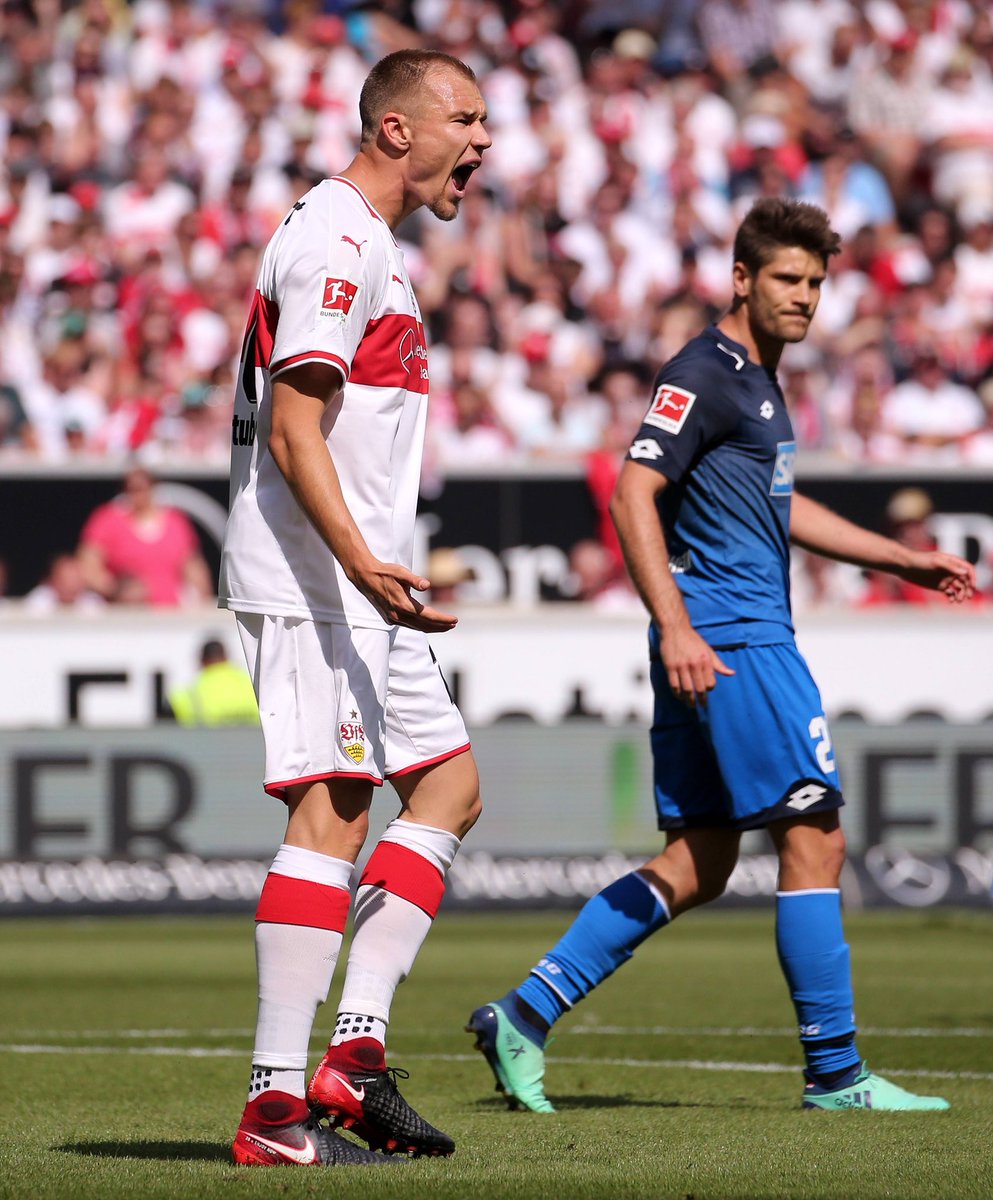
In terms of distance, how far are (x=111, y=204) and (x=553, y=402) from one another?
4169mm

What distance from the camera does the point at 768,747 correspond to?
5473mm

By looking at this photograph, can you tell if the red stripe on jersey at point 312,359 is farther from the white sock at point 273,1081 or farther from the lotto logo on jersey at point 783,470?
the lotto logo on jersey at point 783,470

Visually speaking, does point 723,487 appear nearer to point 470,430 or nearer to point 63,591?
point 63,591

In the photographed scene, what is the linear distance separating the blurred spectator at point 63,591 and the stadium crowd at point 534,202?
2.31 feet

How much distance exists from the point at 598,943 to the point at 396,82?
7.72 feet

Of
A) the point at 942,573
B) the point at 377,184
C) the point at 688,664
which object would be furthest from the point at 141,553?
the point at 377,184

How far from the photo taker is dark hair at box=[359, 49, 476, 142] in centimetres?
458

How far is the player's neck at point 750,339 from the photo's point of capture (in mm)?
5840

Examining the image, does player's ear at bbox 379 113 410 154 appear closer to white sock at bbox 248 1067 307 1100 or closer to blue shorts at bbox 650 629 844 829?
blue shorts at bbox 650 629 844 829

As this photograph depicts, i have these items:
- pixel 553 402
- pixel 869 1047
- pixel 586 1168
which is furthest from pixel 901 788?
pixel 586 1168

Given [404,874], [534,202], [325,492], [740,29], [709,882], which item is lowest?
[709,882]

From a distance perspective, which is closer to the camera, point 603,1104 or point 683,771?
point 603,1104

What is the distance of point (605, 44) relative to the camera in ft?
67.8

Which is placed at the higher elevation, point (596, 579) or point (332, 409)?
point (332, 409)
